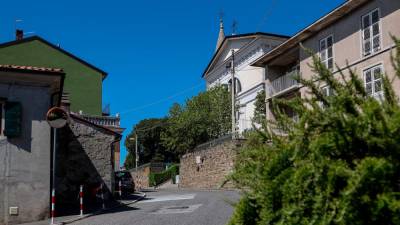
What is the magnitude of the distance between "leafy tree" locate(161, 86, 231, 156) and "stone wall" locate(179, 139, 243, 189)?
6.75m

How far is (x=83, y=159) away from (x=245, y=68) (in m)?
29.3

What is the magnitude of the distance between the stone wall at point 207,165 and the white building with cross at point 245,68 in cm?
579

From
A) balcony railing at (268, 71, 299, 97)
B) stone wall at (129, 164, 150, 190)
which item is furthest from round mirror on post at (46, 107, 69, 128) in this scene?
stone wall at (129, 164, 150, 190)

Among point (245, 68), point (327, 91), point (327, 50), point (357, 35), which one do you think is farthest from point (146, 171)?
point (327, 91)

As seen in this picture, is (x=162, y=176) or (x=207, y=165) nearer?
(x=207, y=165)

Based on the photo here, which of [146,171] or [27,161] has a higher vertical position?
[27,161]

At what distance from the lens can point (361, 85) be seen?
3.33m

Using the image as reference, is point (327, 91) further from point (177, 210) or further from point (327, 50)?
point (327, 50)

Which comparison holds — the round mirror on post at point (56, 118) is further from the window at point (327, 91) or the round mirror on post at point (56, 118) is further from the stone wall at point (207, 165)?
the stone wall at point (207, 165)

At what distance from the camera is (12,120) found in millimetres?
14648

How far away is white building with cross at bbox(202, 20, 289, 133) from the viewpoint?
4596 cm

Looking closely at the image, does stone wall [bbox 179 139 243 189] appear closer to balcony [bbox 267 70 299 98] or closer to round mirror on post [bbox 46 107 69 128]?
balcony [bbox 267 70 299 98]

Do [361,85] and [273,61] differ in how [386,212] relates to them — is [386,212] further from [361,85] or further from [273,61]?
[273,61]

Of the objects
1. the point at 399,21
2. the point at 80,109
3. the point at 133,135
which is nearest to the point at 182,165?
the point at 80,109
